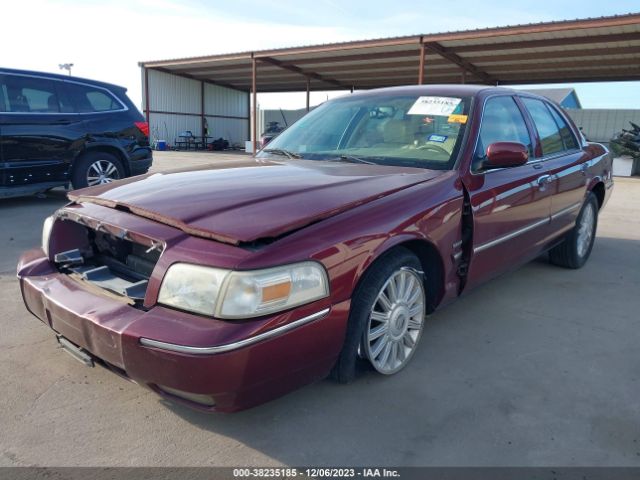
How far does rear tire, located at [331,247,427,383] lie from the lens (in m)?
2.31

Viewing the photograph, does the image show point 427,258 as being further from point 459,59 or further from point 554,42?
point 459,59

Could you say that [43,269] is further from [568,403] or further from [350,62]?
[350,62]

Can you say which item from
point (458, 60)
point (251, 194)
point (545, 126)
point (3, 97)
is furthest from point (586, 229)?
point (458, 60)

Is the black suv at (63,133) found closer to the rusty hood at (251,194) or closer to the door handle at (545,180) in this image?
the rusty hood at (251,194)

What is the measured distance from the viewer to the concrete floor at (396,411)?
81.1 inches

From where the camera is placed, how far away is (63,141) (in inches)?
265

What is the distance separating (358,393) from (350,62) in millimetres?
19405

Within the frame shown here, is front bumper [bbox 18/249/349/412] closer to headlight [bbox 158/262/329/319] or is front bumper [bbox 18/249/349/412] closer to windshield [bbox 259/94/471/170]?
headlight [bbox 158/262/329/319]

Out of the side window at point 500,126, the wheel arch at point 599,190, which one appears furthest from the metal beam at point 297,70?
the side window at point 500,126

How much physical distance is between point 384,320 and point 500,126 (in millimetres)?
1737

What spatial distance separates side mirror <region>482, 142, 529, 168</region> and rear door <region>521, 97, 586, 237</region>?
38.2 inches

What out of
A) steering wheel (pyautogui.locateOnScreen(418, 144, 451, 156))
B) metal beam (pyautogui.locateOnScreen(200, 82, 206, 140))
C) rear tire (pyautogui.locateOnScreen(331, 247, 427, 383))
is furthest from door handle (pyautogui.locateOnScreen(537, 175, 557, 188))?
metal beam (pyautogui.locateOnScreen(200, 82, 206, 140))

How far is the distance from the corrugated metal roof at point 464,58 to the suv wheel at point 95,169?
10.9m

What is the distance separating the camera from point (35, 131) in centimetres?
647
